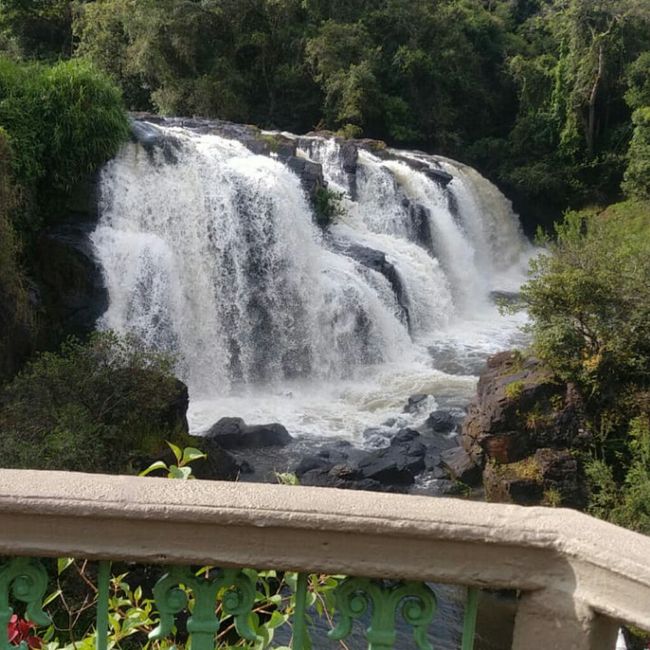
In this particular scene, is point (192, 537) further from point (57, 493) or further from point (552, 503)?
point (552, 503)

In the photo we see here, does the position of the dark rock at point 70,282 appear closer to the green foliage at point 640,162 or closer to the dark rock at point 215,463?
the dark rock at point 215,463

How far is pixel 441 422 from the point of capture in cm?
1297

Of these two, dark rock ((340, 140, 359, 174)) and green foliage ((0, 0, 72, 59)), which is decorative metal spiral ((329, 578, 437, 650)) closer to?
dark rock ((340, 140, 359, 174))

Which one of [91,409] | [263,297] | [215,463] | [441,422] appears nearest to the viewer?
[91,409]

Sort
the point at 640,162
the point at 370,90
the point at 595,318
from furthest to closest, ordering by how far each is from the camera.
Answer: the point at 370,90 → the point at 640,162 → the point at 595,318

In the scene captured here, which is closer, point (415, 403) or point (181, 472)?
point (181, 472)

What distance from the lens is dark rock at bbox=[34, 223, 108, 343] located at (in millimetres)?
12867

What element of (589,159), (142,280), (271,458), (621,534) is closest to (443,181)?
(589,159)

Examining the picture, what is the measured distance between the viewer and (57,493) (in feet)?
5.01

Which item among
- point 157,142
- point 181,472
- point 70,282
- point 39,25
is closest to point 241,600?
point 181,472

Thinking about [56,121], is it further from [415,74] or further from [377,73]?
[415,74]

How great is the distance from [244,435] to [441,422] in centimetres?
349

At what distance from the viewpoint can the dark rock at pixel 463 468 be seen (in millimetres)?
11281

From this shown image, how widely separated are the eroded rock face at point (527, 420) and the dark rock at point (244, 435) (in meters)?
3.12
